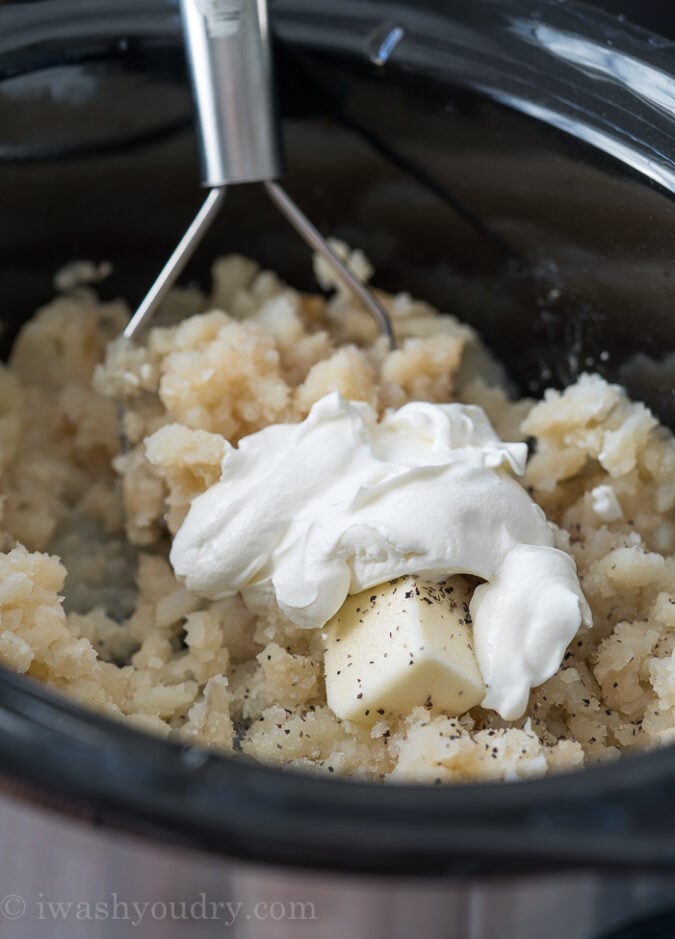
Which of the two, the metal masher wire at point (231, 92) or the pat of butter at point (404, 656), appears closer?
the pat of butter at point (404, 656)

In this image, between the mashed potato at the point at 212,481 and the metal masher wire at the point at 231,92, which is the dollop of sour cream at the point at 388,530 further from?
the metal masher wire at the point at 231,92

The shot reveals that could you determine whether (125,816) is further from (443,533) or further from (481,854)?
(443,533)

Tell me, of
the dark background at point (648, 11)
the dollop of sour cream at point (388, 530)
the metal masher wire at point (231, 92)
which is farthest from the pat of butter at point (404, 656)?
the dark background at point (648, 11)

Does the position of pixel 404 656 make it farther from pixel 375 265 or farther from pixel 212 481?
pixel 375 265

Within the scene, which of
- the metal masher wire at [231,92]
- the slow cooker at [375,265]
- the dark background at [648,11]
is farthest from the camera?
the dark background at [648,11]

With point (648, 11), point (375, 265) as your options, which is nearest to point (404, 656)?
point (375, 265)

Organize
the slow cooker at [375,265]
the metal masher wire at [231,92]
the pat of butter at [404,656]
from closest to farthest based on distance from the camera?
the slow cooker at [375,265], the pat of butter at [404,656], the metal masher wire at [231,92]
